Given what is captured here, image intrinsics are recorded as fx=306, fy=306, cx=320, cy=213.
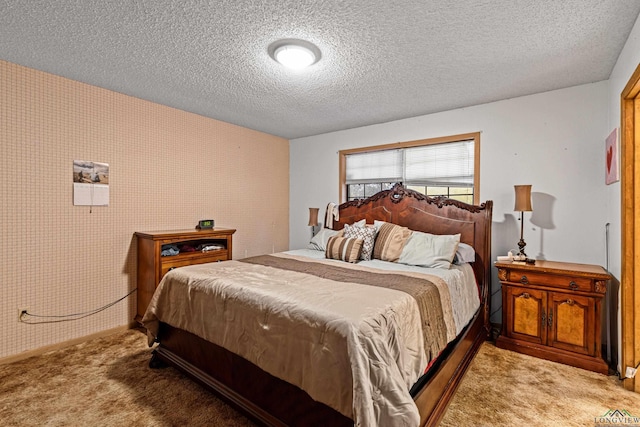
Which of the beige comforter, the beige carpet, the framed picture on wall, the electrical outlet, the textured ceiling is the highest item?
the textured ceiling

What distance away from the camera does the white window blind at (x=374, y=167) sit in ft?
13.9

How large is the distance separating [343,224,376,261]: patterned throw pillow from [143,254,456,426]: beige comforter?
67 centimetres

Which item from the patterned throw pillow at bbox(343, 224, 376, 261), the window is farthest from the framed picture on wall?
the patterned throw pillow at bbox(343, 224, 376, 261)

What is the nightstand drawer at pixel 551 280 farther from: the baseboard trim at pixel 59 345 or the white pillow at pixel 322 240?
the baseboard trim at pixel 59 345

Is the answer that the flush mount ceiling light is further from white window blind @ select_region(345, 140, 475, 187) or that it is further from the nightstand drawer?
the nightstand drawer

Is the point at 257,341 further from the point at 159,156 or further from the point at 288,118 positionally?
the point at 288,118

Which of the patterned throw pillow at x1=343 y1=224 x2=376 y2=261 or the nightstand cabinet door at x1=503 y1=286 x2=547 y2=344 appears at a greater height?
the patterned throw pillow at x1=343 y1=224 x2=376 y2=261

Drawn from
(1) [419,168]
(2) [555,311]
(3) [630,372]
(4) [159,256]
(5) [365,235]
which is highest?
(1) [419,168]

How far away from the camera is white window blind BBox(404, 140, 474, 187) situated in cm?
366

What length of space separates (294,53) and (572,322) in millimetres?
3145

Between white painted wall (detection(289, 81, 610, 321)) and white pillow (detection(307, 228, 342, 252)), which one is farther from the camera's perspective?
white pillow (detection(307, 228, 342, 252))

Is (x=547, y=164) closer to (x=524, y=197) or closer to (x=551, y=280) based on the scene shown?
(x=524, y=197)

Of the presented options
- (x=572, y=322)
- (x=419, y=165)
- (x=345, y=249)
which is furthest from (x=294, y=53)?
(x=572, y=322)

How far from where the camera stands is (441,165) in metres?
3.85
